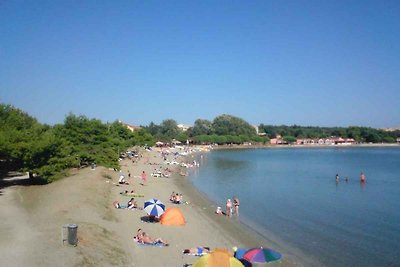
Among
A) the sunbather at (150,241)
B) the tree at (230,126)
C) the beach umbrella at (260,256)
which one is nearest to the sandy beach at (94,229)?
the sunbather at (150,241)

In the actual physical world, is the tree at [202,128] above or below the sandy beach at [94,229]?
above

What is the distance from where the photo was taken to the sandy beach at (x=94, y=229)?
601 inches

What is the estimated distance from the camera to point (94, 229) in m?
19.2

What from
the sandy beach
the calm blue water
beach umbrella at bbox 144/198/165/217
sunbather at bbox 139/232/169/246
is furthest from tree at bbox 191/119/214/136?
sunbather at bbox 139/232/169/246

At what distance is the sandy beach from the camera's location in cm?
1527

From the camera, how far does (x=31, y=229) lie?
1842cm

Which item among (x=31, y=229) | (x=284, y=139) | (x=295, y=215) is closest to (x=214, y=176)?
(x=295, y=215)

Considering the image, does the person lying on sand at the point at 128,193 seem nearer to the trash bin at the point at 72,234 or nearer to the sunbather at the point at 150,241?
the sunbather at the point at 150,241

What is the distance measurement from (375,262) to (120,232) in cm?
1253

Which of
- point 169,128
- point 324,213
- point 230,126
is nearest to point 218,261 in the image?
point 324,213

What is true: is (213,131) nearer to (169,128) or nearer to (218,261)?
(169,128)

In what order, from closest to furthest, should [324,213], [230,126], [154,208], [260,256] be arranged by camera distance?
[260,256] → [154,208] → [324,213] → [230,126]

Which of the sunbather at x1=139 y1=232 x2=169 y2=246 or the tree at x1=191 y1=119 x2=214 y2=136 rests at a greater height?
the tree at x1=191 y1=119 x2=214 y2=136

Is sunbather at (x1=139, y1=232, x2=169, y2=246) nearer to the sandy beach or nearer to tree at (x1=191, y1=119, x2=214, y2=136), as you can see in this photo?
the sandy beach
